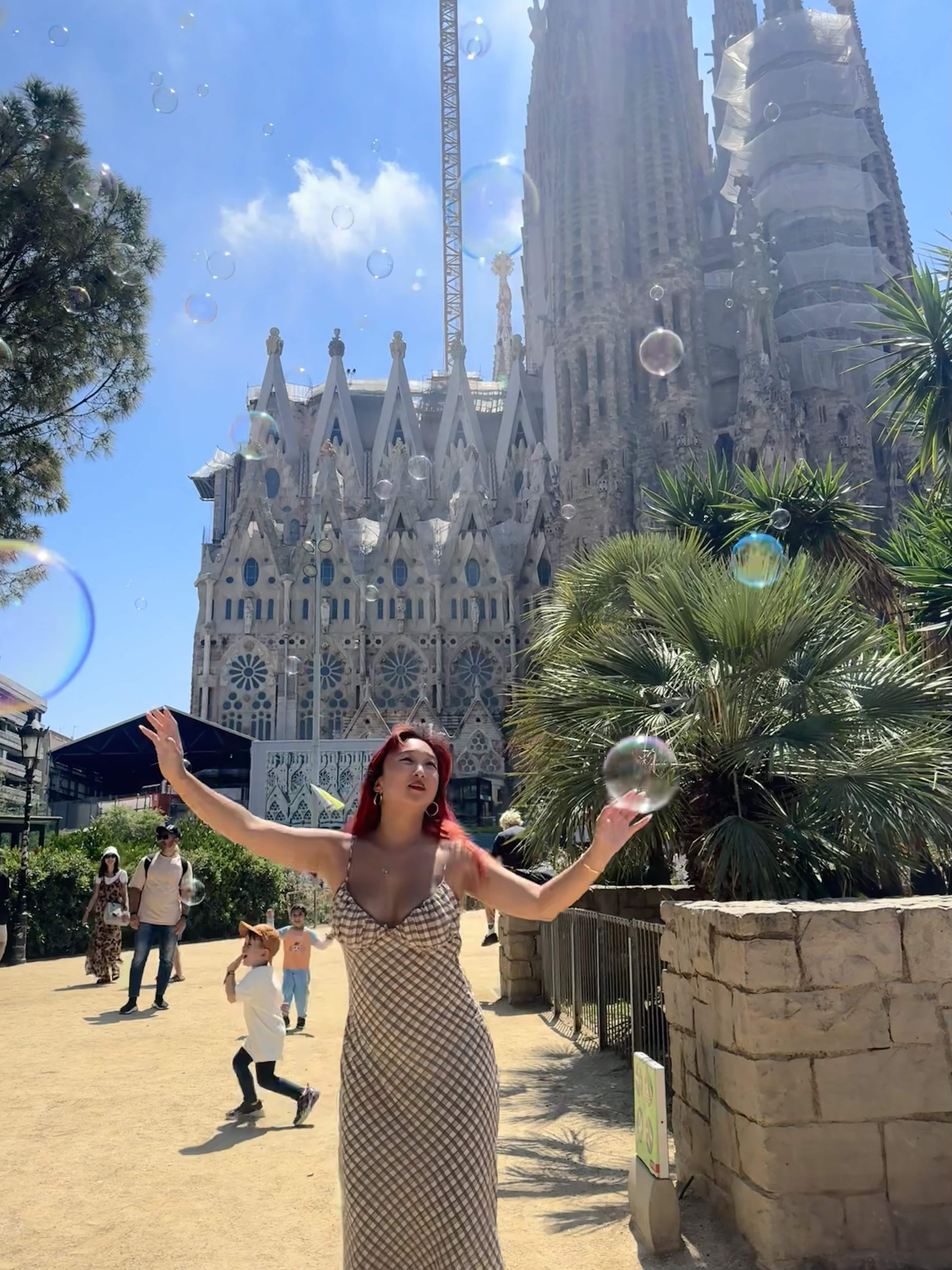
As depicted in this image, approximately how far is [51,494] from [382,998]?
49.1 feet

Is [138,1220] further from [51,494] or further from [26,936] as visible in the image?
[51,494]

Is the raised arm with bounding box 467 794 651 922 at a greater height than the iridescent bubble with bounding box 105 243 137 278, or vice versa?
the iridescent bubble with bounding box 105 243 137 278

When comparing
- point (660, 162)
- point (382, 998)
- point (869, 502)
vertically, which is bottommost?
point (382, 998)

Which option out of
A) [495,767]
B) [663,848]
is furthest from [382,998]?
[495,767]

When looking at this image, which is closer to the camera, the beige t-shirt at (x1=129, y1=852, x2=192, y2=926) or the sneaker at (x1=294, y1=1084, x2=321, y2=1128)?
the sneaker at (x1=294, y1=1084, x2=321, y2=1128)

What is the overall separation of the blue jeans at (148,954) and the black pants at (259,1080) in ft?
10.9

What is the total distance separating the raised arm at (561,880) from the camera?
2555 millimetres

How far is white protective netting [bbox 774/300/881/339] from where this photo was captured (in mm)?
49250

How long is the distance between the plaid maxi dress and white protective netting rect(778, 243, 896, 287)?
5386 centimetres

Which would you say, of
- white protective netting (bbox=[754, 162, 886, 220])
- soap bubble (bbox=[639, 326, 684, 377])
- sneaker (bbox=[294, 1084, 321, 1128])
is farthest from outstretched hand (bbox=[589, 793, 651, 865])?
white protective netting (bbox=[754, 162, 886, 220])

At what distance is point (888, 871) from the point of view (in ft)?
21.0

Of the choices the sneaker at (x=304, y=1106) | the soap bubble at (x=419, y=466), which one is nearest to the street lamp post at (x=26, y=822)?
the sneaker at (x=304, y=1106)

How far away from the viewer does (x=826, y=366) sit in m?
49.5

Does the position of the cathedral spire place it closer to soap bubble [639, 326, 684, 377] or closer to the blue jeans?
soap bubble [639, 326, 684, 377]
